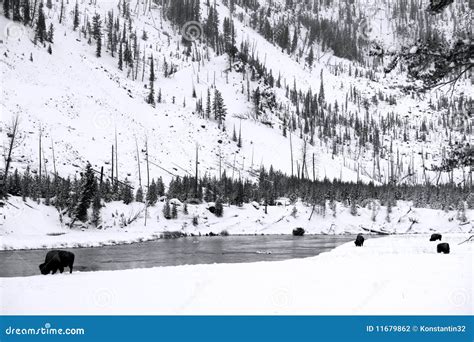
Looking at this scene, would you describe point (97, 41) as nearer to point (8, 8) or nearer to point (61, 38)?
point (61, 38)

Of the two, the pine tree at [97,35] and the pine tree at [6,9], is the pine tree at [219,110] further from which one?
the pine tree at [6,9]

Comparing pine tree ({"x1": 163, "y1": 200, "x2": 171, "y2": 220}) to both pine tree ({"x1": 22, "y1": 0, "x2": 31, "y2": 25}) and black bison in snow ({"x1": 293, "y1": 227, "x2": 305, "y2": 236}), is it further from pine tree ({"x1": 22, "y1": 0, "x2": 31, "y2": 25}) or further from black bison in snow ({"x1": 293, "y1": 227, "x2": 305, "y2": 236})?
pine tree ({"x1": 22, "y1": 0, "x2": 31, "y2": 25})

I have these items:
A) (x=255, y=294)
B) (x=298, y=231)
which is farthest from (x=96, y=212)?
(x=255, y=294)

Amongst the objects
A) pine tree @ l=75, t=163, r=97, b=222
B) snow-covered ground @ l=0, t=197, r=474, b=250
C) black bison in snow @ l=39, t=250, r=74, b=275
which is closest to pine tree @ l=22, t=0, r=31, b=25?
snow-covered ground @ l=0, t=197, r=474, b=250

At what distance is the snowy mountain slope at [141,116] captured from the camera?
72.6 meters

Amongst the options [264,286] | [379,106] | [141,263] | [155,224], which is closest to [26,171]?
[155,224]

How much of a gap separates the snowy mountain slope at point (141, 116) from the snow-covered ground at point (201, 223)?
1424 centimetres

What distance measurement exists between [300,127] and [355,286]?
11759 cm

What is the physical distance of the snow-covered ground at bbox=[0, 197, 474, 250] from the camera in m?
43.1

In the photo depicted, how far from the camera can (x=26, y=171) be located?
56156mm

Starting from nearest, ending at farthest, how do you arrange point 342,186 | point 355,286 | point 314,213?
point 355,286, point 314,213, point 342,186

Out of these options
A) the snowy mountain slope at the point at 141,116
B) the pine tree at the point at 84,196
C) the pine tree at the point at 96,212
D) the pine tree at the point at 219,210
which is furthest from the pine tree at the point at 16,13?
the pine tree at the point at 219,210
